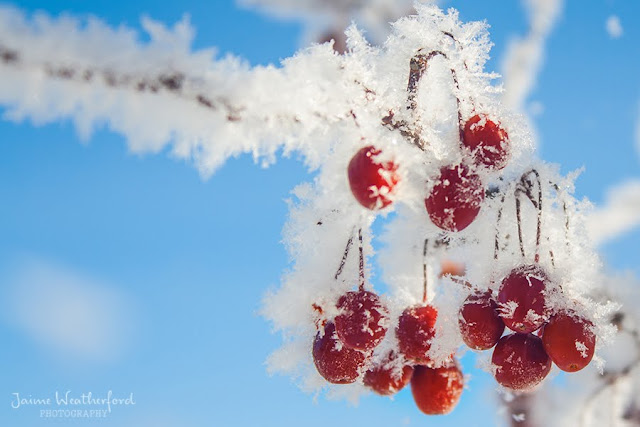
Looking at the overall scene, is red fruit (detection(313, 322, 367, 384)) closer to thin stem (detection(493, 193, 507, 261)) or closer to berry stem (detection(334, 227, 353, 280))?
berry stem (detection(334, 227, 353, 280))

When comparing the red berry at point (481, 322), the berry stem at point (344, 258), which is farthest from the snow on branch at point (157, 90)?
the red berry at point (481, 322)

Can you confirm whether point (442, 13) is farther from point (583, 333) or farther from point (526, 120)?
point (583, 333)

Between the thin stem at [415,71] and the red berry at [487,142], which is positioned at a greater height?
the thin stem at [415,71]

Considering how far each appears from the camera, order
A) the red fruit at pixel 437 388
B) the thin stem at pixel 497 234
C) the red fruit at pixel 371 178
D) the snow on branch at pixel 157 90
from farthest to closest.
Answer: the red fruit at pixel 437 388
the thin stem at pixel 497 234
the red fruit at pixel 371 178
the snow on branch at pixel 157 90

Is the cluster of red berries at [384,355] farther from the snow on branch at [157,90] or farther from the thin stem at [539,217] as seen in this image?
the snow on branch at [157,90]

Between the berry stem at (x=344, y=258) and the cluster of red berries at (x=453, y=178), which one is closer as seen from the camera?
the cluster of red berries at (x=453, y=178)

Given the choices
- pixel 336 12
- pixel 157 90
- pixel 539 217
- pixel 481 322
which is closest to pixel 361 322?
pixel 481 322

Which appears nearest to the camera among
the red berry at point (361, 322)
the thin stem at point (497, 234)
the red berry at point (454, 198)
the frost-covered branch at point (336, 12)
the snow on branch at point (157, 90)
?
the snow on branch at point (157, 90)
